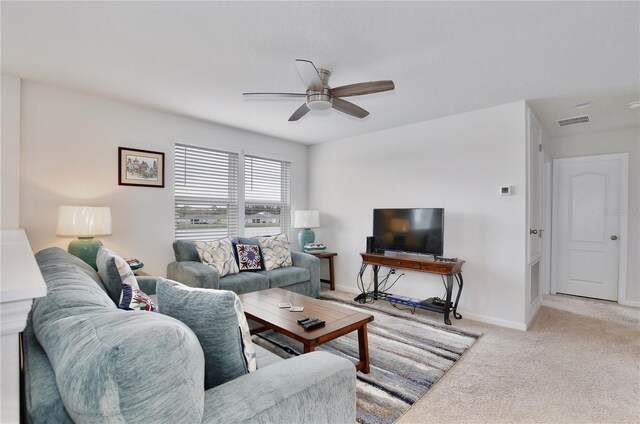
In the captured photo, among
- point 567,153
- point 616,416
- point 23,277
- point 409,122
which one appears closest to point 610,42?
point 409,122

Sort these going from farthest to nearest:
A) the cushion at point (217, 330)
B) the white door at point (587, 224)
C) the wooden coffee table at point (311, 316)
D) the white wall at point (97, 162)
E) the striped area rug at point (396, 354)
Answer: the white door at point (587, 224)
the white wall at point (97, 162)
the wooden coffee table at point (311, 316)
the striped area rug at point (396, 354)
the cushion at point (217, 330)

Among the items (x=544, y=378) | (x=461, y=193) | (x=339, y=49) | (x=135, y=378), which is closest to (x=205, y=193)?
(x=339, y=49)

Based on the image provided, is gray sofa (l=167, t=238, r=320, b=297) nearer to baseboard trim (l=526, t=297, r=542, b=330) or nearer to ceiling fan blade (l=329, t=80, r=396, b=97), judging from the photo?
ceiling fan blade (l=329, t=80, r=396, b=97)

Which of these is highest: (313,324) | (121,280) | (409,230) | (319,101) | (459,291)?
(319,101)

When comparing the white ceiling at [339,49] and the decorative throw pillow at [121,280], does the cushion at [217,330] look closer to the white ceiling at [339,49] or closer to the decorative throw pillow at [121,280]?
the decorative throw pillow at [121,280]

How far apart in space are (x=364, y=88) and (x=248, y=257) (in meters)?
2.59

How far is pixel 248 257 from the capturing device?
4031 millimetres

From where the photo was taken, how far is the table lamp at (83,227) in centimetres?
286

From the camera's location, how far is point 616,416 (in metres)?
1.92

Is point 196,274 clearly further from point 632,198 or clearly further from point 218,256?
point 632,198

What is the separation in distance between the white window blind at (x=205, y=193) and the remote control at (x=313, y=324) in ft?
8.11

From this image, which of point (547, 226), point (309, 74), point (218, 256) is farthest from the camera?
point (547, 226)

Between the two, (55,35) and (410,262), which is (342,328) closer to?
(410,262)

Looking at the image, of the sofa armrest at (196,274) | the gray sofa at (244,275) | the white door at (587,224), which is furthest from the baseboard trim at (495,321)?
the sofa armrest at (196,274)
